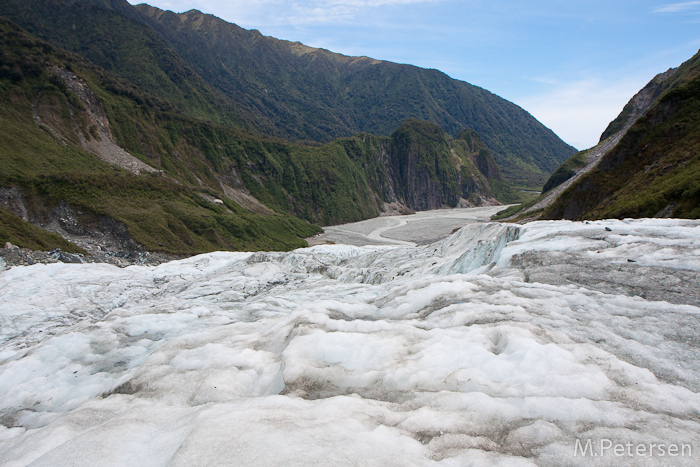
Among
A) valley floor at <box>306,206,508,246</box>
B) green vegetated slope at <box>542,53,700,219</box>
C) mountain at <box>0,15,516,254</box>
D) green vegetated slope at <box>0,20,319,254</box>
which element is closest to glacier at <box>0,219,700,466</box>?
green vegetated slope at <box>542,53,700,219</box>

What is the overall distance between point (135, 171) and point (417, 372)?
84509 mm

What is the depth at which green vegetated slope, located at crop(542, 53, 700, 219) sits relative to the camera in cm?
3108

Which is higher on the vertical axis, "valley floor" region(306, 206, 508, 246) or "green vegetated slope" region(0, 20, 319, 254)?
"green vegetated slope" region(0, 20, 319, 254)

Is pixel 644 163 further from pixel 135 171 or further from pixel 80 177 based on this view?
pixel 135 171

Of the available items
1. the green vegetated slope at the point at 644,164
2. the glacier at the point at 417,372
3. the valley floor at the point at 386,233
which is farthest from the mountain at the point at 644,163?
the valley floor at the point at 386,233

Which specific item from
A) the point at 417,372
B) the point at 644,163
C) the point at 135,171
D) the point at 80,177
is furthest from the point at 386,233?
the point at 417,372

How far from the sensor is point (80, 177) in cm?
5662

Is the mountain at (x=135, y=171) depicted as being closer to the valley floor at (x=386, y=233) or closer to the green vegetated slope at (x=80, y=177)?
the green vegetated slope at (x=80, y=177)

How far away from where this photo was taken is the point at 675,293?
1012cm

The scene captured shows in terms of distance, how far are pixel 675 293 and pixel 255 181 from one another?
4740 inches

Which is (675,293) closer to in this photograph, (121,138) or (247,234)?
(247,234)

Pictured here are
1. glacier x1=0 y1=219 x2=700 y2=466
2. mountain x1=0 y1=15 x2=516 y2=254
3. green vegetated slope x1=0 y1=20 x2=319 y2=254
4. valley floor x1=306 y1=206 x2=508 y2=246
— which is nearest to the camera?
glacier x1=0 y1=219 x2=700 y2=466

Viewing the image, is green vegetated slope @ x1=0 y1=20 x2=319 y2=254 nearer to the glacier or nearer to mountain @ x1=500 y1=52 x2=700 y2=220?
the glacier

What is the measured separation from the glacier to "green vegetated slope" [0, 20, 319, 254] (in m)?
35.8
